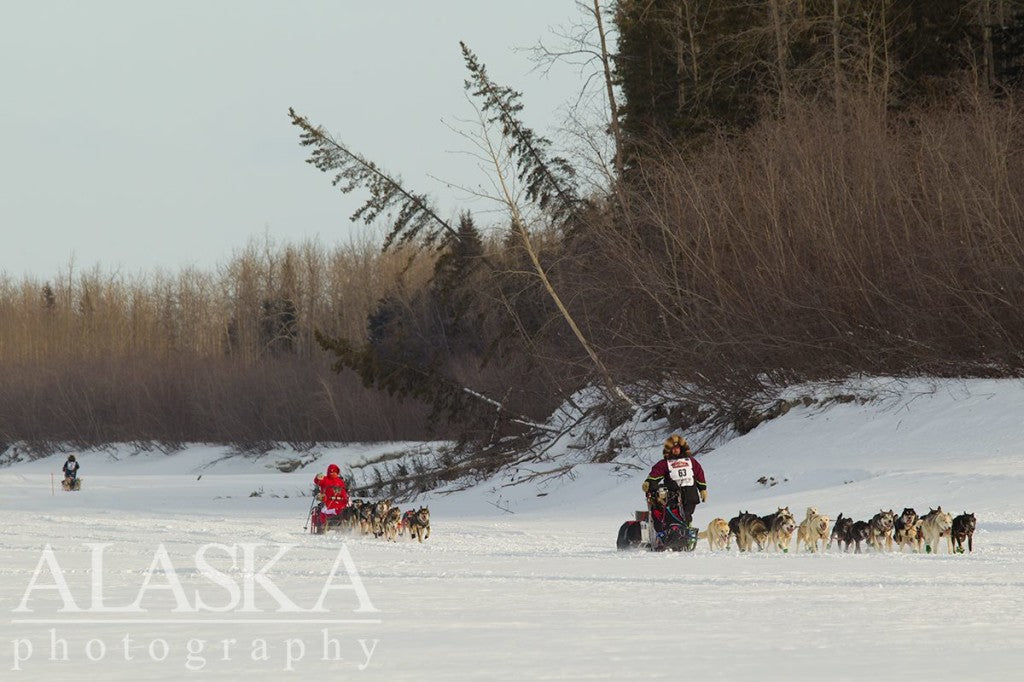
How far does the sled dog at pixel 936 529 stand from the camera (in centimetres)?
1565

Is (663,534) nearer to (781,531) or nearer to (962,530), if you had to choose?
(781,531)

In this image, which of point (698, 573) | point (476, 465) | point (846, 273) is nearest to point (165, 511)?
point (476, 465)

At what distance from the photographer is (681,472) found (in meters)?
15.9

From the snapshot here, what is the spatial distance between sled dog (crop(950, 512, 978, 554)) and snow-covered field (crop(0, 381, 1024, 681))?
17.1 inches

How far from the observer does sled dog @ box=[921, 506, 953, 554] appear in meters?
15.6

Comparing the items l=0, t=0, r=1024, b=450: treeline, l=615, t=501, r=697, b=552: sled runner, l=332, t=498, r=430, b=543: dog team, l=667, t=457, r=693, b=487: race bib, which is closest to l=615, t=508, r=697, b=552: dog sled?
l=615, t=501, r=697, b=552: sled runner

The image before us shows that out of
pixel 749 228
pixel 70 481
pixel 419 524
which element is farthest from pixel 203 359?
pixel 419 524

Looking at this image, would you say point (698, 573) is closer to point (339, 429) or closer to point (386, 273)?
point (339, 429)

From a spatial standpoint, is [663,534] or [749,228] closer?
[663,534]

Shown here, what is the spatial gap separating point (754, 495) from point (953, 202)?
9.56 m

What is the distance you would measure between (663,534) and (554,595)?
4.95m

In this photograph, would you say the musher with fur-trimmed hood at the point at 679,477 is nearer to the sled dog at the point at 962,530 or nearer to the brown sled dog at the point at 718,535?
the brown sled dog at the point at 718,535

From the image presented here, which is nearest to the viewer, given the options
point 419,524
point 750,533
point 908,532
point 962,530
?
point 962,530

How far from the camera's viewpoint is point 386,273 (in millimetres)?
89688
